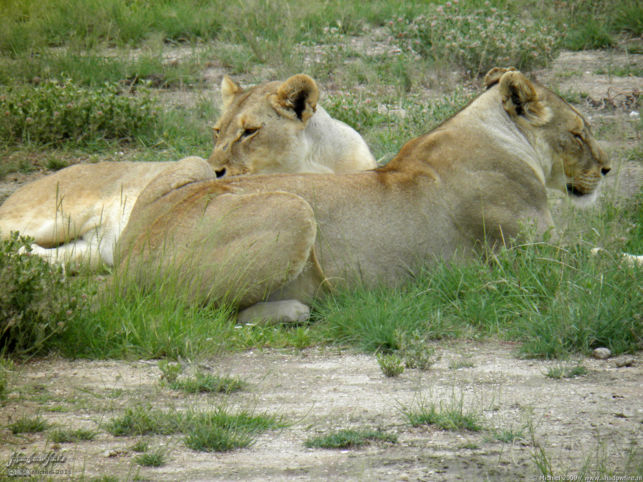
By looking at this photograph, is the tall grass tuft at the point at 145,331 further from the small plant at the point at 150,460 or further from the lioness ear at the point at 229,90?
the lioness ear at the point at 229,90

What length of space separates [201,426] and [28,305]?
4.22 ft

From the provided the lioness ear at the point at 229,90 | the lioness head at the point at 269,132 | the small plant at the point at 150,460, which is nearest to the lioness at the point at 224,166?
the lioness head at the point at 269,132

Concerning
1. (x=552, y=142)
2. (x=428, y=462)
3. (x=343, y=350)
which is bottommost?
(x=343, y=350)

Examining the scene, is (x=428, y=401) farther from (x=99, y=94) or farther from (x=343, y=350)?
(x=99, y=94)

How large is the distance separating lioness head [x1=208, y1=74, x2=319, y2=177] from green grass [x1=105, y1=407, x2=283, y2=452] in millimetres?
3104

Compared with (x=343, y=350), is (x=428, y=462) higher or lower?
higher

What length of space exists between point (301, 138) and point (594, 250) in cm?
235

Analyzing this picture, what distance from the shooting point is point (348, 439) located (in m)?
3.07

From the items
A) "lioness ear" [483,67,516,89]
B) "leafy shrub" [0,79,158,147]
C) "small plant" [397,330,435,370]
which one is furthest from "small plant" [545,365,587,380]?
"leafy shrub" [0,79,158,147]

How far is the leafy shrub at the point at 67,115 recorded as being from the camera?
7.92 metres

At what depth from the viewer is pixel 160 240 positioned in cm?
465

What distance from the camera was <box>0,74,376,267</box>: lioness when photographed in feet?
20.0

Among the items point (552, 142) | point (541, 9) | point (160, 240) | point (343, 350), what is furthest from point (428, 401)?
point (541, 9)

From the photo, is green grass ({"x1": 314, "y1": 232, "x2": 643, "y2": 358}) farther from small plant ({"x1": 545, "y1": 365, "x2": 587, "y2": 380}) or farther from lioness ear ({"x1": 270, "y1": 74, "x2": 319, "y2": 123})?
lioness ear ({"x1": 270, "y1": 74, "x2": 319, "y2": 123})
